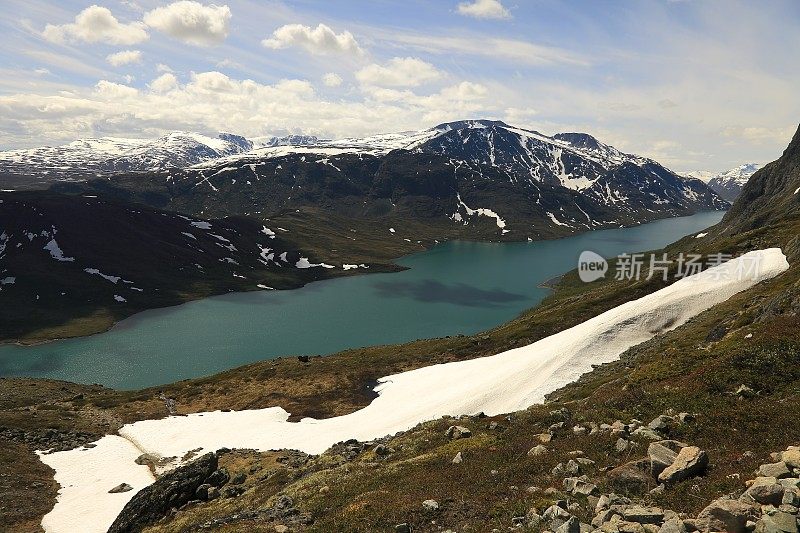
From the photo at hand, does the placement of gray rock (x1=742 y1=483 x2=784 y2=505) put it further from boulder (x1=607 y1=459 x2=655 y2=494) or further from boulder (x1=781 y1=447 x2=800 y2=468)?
boulder (x1=607 y1=459 x2=655 y2=494)

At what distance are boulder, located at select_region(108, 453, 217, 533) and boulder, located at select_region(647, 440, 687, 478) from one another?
105 ft

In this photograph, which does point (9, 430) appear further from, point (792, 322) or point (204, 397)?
point (792, 322)

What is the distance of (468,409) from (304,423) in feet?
74.4

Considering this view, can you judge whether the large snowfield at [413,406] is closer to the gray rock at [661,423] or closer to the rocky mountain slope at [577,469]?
the rocky mountain slope at [577,469]

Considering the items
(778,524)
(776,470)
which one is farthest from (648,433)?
(778,524)

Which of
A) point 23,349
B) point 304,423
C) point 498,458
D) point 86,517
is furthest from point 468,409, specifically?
point 23,349

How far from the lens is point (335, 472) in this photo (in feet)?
98.5

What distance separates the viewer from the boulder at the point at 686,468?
1566cm

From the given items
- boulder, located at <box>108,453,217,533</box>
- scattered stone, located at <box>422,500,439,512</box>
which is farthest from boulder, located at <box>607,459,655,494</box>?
boulder, located at <box>108,453,217,533</box>

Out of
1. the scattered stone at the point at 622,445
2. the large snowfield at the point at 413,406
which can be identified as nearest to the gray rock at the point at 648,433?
the scattered stone at the point at 622,445

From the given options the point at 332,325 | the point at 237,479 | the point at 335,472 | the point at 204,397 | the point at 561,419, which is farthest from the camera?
the point at 332,325

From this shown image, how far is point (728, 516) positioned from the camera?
11.5 meters

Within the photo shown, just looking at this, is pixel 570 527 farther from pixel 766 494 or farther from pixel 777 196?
pixel 777 196

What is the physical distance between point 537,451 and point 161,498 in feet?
90.2
